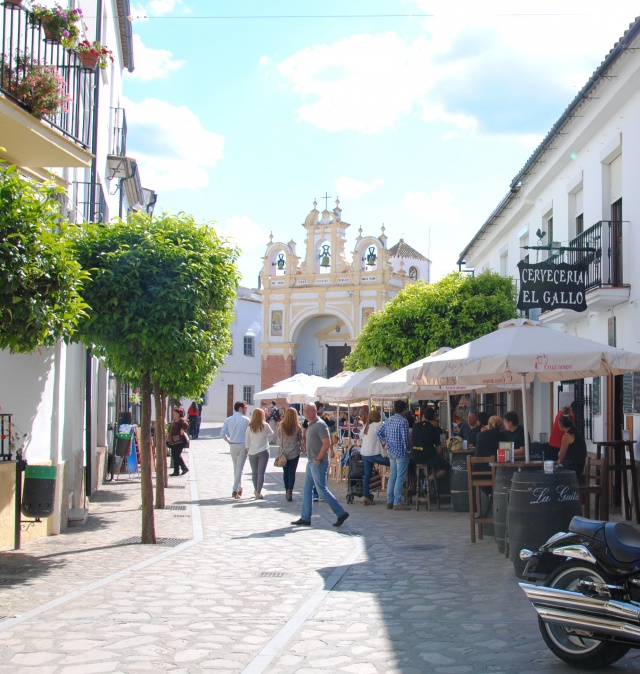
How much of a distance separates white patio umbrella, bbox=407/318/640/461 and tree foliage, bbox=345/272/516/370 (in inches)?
404

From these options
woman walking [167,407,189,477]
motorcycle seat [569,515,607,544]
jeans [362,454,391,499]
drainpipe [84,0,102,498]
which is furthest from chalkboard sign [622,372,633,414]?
woman walking [167,407,189,477]

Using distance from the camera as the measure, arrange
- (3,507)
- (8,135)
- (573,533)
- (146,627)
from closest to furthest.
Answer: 1. (573,533)
2. (146,627)
3. (8,135)
4. (3,507)

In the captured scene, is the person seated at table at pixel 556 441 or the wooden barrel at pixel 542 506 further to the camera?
the person seated at table at pixel 556 441

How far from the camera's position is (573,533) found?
6.06m

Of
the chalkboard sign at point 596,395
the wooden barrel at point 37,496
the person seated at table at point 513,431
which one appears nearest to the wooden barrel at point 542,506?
the person seated at table at point 513,431

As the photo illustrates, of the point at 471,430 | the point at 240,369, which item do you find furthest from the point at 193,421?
the point at 471,430

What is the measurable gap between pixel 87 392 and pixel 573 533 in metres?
10.5

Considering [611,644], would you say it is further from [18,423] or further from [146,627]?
[18,423]

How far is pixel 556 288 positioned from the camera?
14219 mm

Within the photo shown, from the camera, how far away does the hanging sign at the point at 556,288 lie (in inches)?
557

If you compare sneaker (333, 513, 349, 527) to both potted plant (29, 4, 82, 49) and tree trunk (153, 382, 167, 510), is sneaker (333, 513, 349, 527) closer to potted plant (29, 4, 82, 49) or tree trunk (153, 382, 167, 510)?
tree trunk (153, 382, 167, 510)

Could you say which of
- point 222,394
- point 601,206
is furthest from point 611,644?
point 222,394

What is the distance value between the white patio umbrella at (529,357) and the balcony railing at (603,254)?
3.62 m

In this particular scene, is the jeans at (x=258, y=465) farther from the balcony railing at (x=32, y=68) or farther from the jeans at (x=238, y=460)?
the balcony railing at (x=32, y=68)
